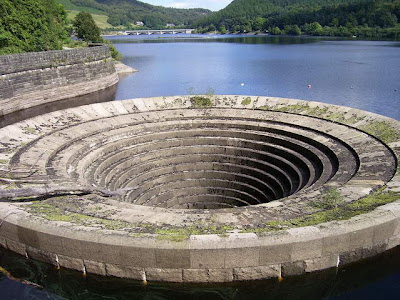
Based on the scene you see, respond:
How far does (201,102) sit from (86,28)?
70.0 meters

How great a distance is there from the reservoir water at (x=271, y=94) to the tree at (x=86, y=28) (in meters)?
9.92

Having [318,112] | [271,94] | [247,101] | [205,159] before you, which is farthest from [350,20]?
[205,159]

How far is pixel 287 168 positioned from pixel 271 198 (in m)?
1.76

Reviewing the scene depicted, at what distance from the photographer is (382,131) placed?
1722 cm

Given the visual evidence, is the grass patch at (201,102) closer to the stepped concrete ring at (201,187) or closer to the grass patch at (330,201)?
the stepped concrete ring at (201,187)

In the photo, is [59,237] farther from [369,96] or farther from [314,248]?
[369,96]

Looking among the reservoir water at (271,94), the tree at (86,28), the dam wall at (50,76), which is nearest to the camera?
the reservoir water at (271,94)

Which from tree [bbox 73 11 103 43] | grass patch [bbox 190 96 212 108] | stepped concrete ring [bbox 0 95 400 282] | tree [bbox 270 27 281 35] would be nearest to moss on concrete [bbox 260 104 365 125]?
stepped concrete ring [bbox 0 95 400 282]

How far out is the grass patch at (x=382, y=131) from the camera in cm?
1647

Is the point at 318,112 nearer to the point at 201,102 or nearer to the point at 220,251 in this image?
the point at 201,102

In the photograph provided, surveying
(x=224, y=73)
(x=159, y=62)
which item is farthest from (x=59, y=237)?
(x=159, y=62)

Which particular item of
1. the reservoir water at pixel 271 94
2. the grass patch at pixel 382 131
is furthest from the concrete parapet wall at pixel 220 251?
the grass patch at pixel 382 131

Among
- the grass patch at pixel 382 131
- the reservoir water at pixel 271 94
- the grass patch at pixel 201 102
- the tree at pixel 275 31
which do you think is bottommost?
the reservoir water at pixel 271 94

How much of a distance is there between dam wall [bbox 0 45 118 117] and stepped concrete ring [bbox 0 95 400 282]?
21.9 m
